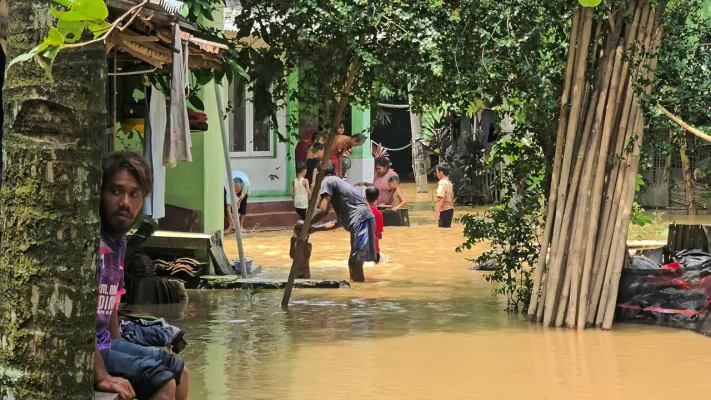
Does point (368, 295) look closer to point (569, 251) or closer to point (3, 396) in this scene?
point (569, 251)

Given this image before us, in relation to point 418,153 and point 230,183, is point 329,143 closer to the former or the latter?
point 230,183

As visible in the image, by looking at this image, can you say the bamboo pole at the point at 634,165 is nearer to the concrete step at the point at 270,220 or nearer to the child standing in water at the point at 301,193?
the child standing in water at the point at 301,193

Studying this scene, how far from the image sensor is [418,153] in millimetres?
27781

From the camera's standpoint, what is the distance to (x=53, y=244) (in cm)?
322

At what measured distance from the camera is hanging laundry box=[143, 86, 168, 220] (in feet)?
31.7

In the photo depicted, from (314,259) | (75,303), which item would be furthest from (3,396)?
(314,259)

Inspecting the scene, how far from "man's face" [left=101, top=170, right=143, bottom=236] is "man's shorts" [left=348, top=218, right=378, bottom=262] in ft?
28.6

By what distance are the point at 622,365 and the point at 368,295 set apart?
4.24 meters

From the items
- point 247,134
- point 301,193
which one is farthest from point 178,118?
point 247,134

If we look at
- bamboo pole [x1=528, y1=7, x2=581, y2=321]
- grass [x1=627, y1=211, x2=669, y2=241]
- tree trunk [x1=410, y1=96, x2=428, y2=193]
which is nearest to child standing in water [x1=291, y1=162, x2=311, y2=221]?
grass [x1=627, y1=211, x2=669, y2=241]

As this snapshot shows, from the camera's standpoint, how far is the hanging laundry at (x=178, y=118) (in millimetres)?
8742

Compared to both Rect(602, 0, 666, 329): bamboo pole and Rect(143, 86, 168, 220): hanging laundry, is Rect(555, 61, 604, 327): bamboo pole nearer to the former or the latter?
Rect(602, 0, 666, 329): bamboo pole

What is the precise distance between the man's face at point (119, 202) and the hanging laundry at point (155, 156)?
507 centimetres

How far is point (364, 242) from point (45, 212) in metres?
10.1
